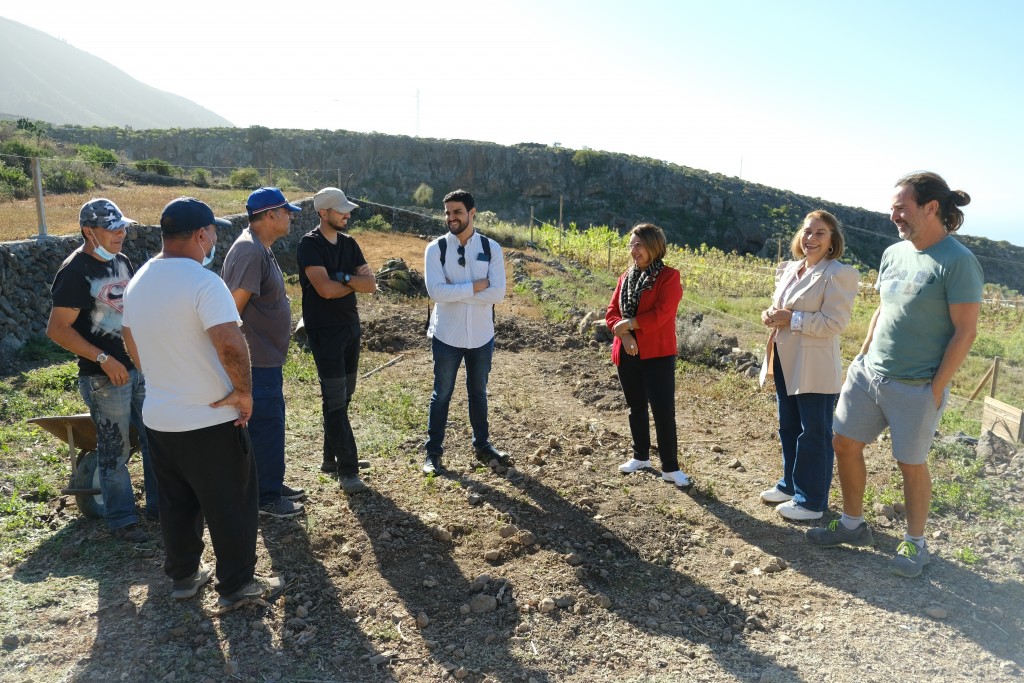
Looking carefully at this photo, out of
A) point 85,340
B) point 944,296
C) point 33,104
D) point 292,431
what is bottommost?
point 292,431

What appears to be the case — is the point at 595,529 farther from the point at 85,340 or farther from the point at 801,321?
the point at 85,340

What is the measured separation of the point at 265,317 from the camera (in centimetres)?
375

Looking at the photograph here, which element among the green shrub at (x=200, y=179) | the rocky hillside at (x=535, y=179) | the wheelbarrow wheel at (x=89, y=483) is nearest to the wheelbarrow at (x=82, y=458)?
the wheelbarrow wheel at (x=89, y=483)

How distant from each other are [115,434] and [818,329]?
3.80m

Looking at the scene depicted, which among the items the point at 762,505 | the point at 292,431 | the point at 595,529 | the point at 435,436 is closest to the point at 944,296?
the point at 762,505

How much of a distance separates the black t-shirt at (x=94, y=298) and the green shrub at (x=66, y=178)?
15.4 metres

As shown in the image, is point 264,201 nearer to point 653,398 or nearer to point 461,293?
point 461,293

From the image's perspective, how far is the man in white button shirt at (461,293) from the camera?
452cm

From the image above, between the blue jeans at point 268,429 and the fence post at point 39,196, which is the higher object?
the fence post at point 39,196

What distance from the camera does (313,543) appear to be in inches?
148

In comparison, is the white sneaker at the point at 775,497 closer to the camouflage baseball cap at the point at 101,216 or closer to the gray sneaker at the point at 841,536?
the gray sneaker at the point at 841,536

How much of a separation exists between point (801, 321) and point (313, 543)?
2929mm

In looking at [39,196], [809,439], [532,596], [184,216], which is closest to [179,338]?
[184,216]

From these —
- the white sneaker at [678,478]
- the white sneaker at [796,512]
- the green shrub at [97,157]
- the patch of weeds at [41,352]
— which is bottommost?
the patch of weeds at [41,352]
